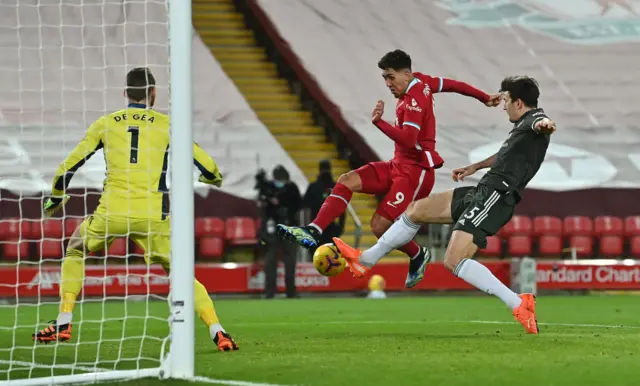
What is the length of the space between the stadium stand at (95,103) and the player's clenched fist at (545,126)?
12.3 m

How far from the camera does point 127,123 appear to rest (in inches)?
283

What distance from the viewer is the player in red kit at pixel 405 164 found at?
28.8ft

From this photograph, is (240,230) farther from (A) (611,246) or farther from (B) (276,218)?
(A) (611,246)

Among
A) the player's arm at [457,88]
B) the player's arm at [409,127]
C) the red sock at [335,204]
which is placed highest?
the player's arm at [457,88]

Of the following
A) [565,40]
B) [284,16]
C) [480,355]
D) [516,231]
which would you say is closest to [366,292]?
[516,231]

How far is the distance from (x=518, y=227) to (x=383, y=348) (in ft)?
44.9

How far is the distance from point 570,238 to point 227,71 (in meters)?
7.59

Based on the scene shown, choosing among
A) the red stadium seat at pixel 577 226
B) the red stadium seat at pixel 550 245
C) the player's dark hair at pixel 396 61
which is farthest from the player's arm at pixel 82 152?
the red stadium seat at pixel 577 226

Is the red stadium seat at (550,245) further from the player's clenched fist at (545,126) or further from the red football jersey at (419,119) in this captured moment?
the player's clenched fist at (545,126)

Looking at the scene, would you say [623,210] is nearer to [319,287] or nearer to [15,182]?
[319,287]

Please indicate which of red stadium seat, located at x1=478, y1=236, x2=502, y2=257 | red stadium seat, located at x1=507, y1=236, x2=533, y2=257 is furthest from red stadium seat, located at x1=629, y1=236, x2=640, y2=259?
red stadium seat, located at x1=478, y1=236, x2=502, y2=257

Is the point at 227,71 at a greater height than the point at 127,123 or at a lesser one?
greater

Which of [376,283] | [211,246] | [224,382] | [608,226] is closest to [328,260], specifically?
[224,382]

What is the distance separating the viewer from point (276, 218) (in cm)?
1645
